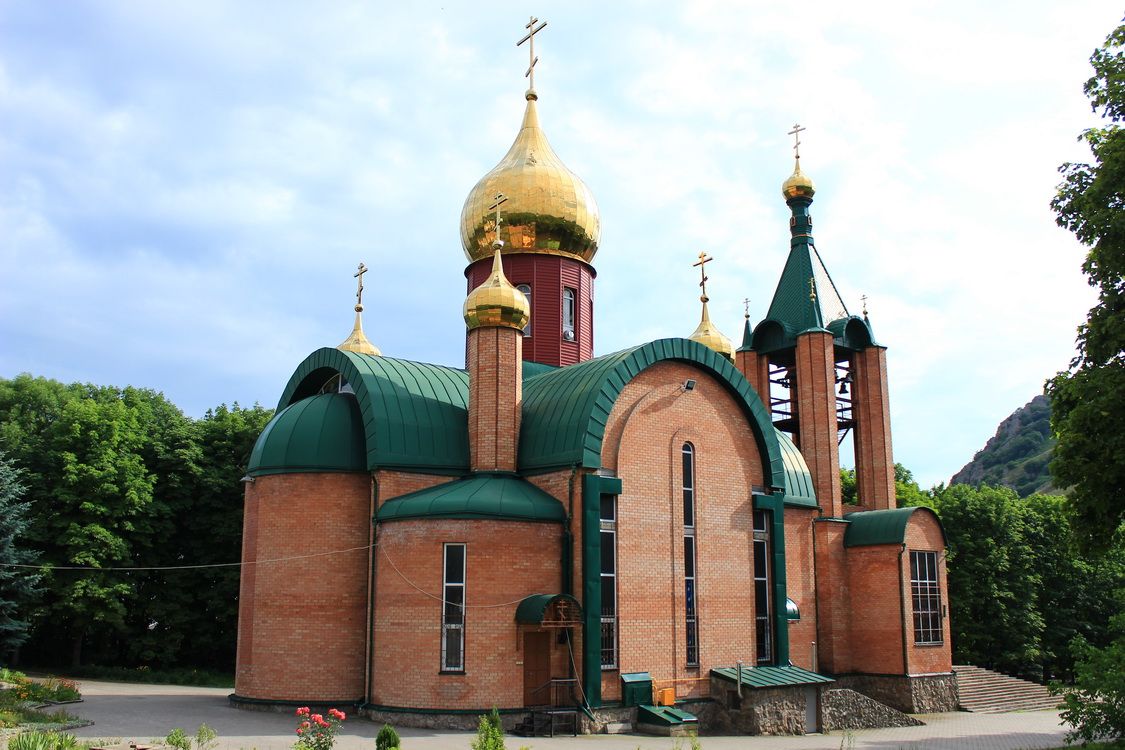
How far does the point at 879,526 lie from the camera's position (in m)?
23.2

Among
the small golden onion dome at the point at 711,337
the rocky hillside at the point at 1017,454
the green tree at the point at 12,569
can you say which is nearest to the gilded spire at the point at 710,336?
the small golden onion dome at the point at 711,337

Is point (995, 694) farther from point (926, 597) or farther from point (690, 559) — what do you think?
point (690, 559)

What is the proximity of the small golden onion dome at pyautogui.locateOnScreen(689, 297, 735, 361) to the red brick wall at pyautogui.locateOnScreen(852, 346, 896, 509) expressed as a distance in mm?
3490

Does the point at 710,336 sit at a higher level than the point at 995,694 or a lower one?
higher

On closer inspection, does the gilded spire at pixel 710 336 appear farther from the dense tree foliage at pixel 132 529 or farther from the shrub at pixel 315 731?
the shrub at pixel 315 731

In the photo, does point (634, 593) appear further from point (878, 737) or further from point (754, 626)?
point (878, 737)

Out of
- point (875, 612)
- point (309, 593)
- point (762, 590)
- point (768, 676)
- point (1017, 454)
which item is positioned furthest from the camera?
point (1017, 454)

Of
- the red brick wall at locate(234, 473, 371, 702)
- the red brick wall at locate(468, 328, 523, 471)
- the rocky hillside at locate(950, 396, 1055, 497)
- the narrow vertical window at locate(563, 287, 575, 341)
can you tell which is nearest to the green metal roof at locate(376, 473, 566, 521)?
the red brick wall at locate(468, 328, 523, 471)

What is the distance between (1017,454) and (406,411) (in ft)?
233

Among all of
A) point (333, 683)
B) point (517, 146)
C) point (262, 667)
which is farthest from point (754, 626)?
point (517, 146)

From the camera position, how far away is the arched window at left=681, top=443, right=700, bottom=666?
58.5 ft

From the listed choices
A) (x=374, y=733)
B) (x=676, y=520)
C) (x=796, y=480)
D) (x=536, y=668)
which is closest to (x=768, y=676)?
(x=676, y=520)

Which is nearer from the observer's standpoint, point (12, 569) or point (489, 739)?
point (489, 739)

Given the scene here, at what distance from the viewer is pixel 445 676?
1579 centimetres
